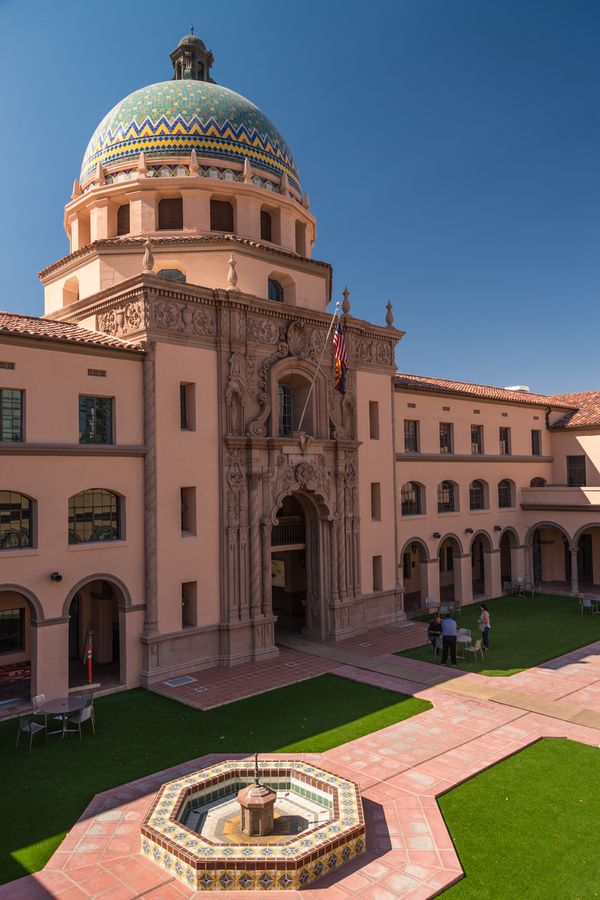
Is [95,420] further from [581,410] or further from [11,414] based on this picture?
[581,410]

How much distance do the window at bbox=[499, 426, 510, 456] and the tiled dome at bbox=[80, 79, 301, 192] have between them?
19.1 m

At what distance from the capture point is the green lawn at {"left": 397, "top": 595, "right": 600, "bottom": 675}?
23.1m

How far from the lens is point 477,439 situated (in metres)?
36.5

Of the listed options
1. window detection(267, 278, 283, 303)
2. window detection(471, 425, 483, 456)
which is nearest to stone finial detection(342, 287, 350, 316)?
window detection(267, 278, 283, 303)

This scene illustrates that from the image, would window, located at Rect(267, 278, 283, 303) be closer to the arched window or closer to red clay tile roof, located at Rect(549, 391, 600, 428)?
the arched window

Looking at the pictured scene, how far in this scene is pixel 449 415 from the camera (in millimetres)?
34312

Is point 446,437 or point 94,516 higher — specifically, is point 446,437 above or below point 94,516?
above

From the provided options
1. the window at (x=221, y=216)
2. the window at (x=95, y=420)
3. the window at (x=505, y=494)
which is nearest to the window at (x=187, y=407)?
the window at (x=95, y=420)

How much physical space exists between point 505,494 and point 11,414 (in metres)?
28.4

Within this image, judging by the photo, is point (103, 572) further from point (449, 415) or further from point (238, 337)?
point (449, 415)

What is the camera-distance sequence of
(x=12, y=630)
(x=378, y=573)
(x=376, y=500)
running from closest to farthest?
(x=12, y=630) → (x=378, y=573) → (x=376, y=500)

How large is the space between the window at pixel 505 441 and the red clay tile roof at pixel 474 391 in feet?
5.84

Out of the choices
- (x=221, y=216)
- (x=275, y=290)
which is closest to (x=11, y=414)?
(x=275, y=290)

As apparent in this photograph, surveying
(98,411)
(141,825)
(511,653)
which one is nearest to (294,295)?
(98,411)
